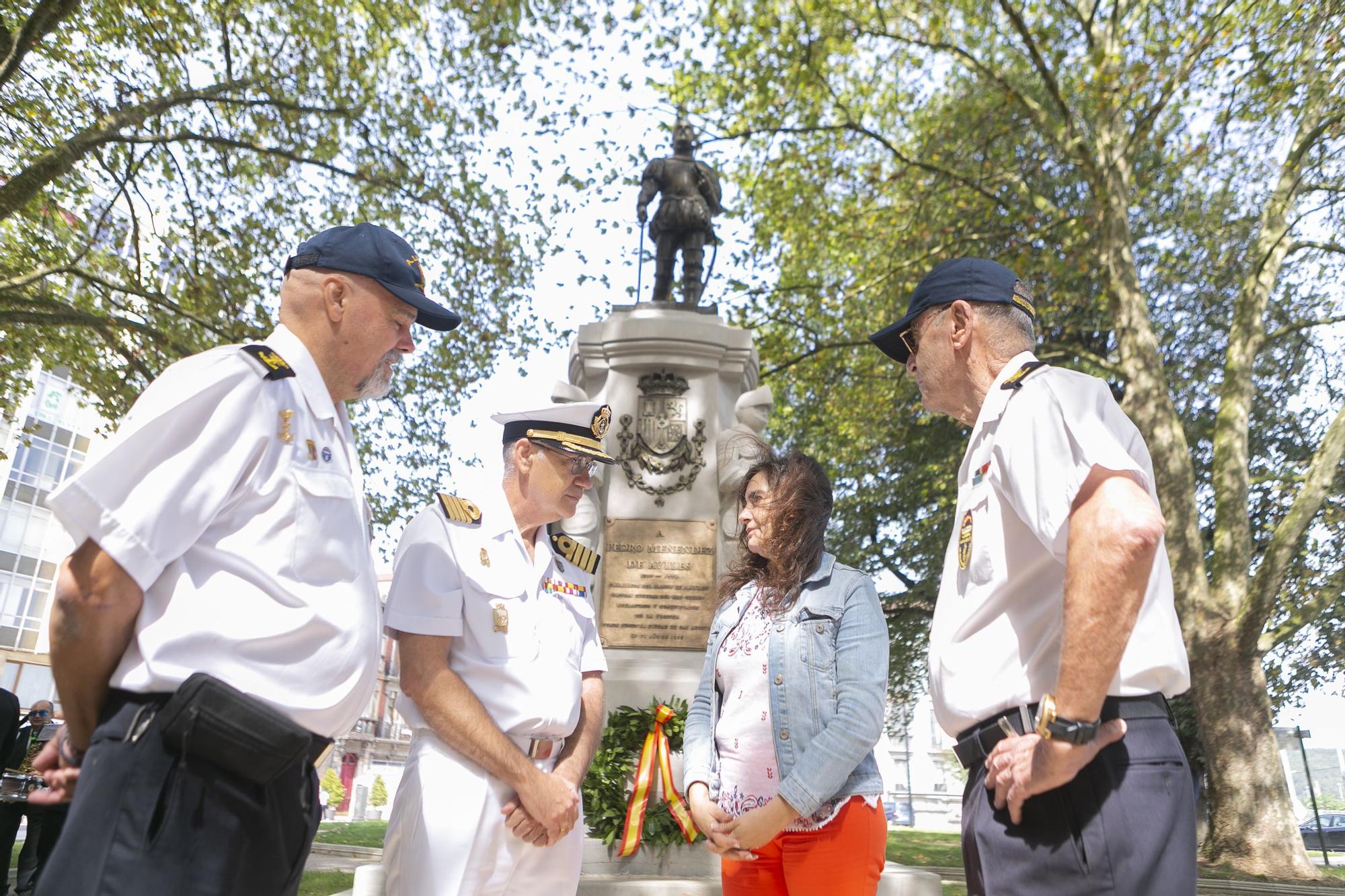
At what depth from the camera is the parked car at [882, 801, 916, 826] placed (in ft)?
161

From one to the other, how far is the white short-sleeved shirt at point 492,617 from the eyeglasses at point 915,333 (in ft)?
4.16

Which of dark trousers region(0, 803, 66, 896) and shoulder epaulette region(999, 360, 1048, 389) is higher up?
shoulder epaulette region(999, 360, 1048, 389)

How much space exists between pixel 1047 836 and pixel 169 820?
1.58m

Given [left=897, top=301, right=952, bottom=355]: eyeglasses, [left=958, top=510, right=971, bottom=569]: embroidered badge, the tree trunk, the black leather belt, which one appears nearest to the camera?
the black leather belt

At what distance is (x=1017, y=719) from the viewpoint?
2004 mm

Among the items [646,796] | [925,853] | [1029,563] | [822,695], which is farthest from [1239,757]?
[1029,563]

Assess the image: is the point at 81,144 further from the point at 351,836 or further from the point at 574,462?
the point at 351,836

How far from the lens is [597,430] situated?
3324 mm

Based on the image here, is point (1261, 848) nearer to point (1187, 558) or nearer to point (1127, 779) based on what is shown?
point (1187, 558)

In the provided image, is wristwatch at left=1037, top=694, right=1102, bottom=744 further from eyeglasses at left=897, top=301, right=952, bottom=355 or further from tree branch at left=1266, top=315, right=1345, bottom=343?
tree branch at left=1266, top=315, right=1345, bottom=343

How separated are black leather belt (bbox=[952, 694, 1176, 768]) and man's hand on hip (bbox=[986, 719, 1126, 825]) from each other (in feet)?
0.12

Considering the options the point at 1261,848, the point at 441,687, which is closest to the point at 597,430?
the point at 441,687

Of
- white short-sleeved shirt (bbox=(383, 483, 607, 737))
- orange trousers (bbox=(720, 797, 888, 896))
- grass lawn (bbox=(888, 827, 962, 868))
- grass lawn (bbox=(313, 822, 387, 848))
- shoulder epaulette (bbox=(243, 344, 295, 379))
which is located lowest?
grass lawn (bbox=(313, 822, 387, 848))

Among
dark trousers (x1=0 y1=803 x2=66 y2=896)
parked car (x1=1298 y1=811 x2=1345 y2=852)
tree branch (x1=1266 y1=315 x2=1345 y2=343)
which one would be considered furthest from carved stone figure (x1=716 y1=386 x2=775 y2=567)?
parked car (x1=1298 y1=811 x2=1345 y2=852)
